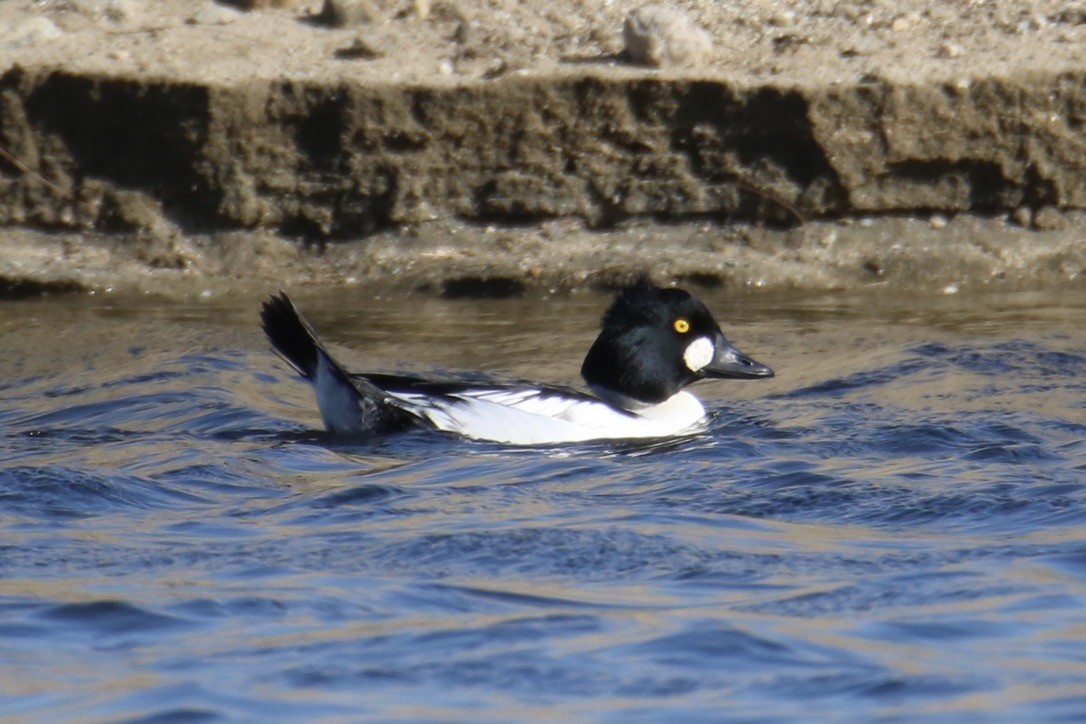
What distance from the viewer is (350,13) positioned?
9.62 meters

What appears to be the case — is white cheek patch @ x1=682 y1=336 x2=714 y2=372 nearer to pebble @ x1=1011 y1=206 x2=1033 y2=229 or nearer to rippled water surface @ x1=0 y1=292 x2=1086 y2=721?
rippled water surface @ x1=0 y1=292 x2=1086 y2=721

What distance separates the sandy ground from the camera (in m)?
9.14

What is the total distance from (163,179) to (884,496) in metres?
5.07

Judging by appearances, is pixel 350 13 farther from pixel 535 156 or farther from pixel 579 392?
pixel 579 392

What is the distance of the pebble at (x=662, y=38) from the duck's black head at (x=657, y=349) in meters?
2.33

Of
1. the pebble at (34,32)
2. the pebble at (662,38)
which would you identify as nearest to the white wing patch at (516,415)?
the pebble at (662,38)

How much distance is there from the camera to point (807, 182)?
9336mm

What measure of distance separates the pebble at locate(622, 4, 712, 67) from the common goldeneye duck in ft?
7.59

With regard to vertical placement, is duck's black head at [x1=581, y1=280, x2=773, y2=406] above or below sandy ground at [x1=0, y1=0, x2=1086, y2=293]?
below

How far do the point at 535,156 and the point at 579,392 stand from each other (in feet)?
8.55

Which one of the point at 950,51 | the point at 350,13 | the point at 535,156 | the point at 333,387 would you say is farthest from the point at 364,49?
the point at 333,387

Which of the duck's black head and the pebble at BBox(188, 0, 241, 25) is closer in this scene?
the duck's black head

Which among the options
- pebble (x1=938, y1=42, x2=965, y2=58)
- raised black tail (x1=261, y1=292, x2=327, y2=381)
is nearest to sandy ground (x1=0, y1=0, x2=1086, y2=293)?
pebble (x1=938, y1=42, x2=965, y2=58)

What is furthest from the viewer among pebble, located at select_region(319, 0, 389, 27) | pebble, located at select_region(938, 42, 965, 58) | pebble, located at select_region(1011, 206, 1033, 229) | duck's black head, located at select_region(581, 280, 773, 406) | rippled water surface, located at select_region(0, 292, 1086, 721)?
pebble, located at select_region(319, 0, 389, 27)
